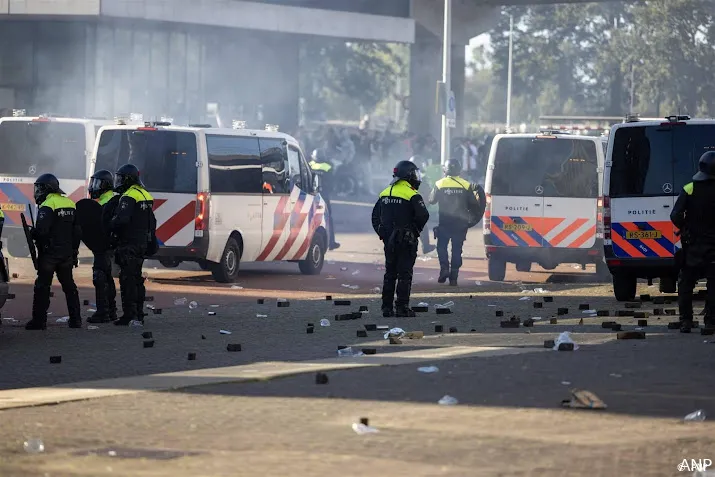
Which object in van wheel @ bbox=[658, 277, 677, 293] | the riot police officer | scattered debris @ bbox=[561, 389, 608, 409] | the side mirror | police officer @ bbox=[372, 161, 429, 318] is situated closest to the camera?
scattered debris @ bbox=[561, 389, 608, 409]

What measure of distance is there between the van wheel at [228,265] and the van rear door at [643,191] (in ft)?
19.1

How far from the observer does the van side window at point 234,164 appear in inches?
805

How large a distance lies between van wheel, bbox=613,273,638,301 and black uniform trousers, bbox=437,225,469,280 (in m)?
3.15

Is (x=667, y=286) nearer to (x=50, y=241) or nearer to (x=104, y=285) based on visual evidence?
(x=104, y=285)

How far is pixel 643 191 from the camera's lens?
17375 millimetres

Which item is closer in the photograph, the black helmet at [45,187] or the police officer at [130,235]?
the black helmet at [45,187]

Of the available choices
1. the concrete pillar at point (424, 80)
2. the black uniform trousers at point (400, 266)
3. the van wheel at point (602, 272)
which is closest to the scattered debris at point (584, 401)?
the black uniform trousers at point (400, 266)

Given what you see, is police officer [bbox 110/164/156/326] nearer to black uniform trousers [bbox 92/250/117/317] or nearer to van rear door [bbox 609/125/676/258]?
black uniform trousers [bbox 92/250/117/317]

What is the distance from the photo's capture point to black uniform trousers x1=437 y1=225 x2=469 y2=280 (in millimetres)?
20672

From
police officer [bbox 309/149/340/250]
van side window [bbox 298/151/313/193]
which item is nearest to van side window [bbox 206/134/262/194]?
van side window [bbox 298/151/313/193]

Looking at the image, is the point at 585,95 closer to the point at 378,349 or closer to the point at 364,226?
the point at 364,226

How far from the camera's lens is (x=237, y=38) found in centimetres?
4644

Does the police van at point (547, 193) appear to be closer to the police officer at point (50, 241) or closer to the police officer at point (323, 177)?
the police officer at point (323, 177)

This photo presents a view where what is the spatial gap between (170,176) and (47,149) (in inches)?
148
